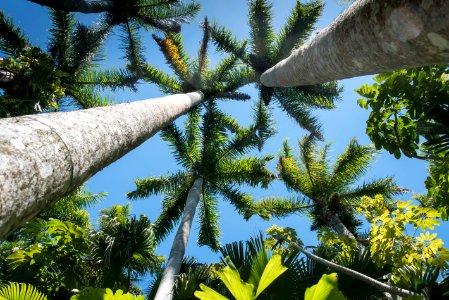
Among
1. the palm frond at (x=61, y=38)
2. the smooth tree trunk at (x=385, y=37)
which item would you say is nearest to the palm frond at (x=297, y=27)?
the palm frond at (x=61, y=38)

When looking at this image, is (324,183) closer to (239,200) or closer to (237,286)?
(239,200)

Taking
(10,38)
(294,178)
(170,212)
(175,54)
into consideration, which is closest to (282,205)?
(294,178)

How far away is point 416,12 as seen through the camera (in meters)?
1.60

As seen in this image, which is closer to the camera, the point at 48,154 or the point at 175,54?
the point at 48,154

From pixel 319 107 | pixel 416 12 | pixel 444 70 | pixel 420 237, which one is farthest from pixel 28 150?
pixel 319 107

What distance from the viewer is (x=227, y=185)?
13023 mm

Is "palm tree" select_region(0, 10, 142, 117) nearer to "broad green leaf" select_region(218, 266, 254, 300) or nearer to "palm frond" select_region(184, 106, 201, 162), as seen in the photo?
"palm frond" select_region(184, 106, 201, 162)

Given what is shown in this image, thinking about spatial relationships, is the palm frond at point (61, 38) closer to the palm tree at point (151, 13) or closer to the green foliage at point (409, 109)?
the palm tree at point (151, 13)

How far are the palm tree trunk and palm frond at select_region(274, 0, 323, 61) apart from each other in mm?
6330

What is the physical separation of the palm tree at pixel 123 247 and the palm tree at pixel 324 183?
6.99 meters

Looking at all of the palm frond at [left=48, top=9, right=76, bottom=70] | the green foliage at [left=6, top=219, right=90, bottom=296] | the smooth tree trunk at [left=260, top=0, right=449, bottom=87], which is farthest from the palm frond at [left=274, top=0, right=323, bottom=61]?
the smooth tree trunk at [left=260, top=0, right=449, bottom=87]

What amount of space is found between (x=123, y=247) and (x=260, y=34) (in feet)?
32.4

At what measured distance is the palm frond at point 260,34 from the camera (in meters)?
13.0

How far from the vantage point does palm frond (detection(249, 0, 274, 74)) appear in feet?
42.5
